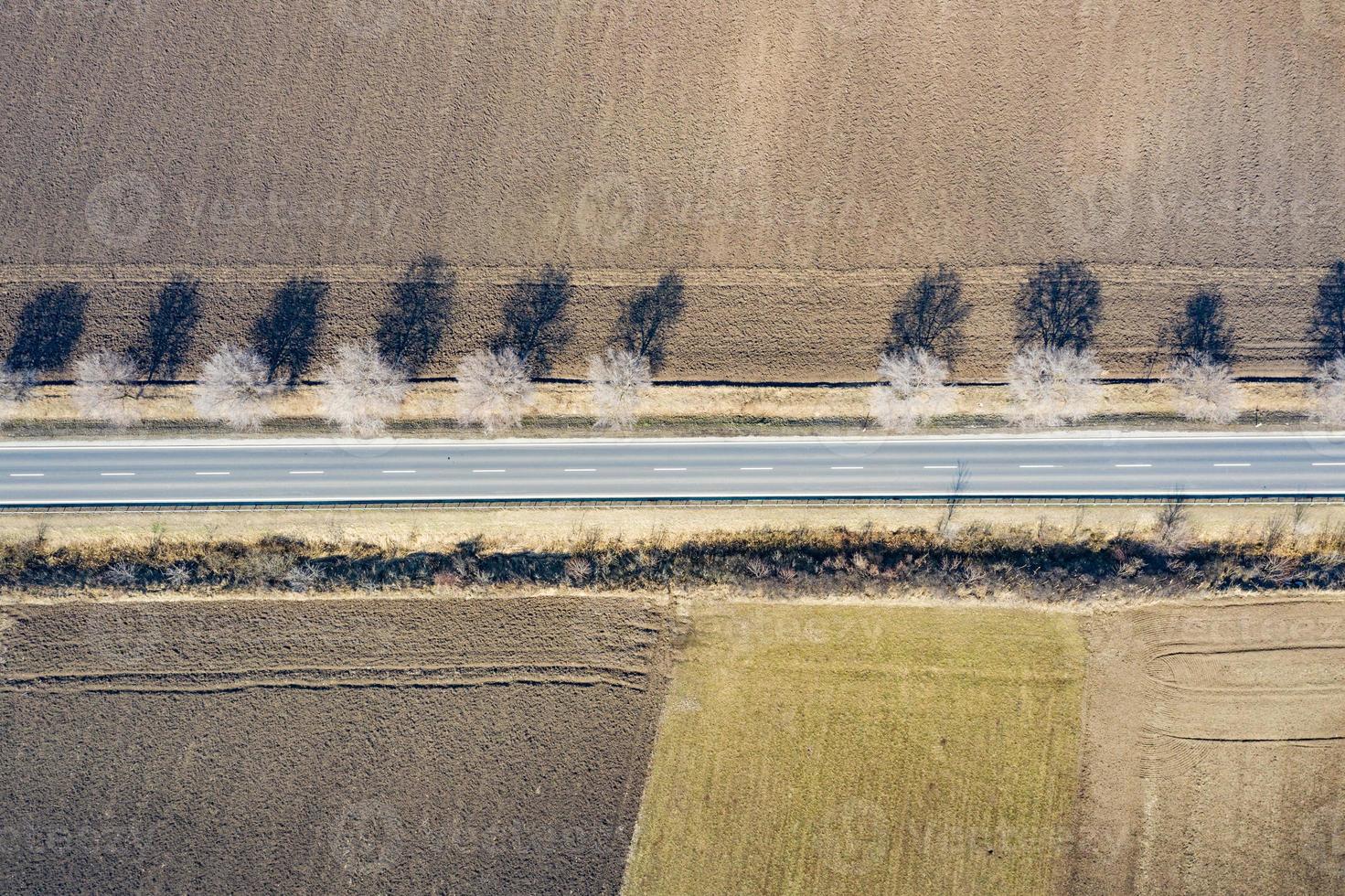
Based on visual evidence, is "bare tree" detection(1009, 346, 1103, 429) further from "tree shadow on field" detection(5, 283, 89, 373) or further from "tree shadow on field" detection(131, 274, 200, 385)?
"tree shadow on field" detection(5, 283, 89, 373)

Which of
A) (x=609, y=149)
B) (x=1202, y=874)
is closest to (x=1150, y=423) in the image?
(x=1202, y=874)

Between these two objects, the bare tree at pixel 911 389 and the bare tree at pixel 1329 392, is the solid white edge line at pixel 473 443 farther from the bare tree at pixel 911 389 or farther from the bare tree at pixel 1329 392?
the bare tree at pixel 1329 392

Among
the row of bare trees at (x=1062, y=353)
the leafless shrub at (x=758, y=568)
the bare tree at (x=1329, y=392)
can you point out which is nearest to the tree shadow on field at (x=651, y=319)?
the row of bare trees at (x=1062, y=353)

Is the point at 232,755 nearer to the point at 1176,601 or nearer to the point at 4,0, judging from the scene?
the point at 4,0

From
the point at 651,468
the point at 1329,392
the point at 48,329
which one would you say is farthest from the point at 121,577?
the point at 1329,392

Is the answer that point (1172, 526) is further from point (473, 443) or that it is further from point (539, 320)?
point (473, 443)

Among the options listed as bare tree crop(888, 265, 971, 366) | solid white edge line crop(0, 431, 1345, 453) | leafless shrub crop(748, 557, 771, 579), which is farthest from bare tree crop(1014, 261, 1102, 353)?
leafless shrub crop(748, 557, 771, 579)

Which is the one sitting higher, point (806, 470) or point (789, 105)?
point (789, 105)
